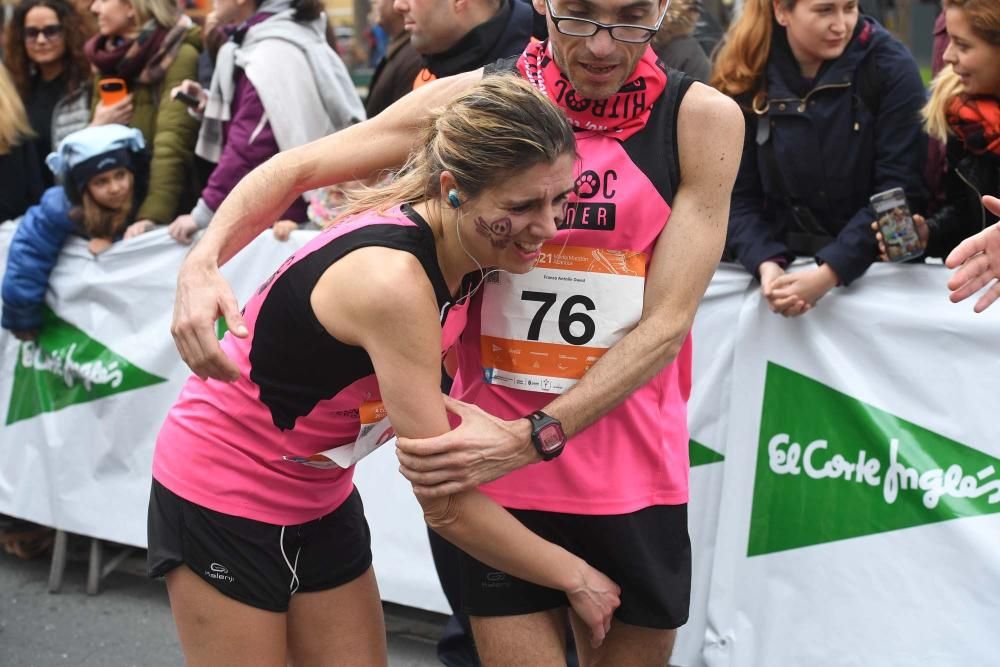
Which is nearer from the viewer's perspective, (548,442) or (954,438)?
(548,442)

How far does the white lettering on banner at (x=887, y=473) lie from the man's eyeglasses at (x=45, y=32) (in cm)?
418

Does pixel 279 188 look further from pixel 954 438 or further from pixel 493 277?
pixel 954 438

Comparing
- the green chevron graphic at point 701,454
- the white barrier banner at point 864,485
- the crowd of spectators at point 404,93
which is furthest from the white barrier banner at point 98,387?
the white barrier banner at point 864,485

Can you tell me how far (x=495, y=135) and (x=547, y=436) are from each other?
59cm

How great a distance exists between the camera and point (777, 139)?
3.80 metres

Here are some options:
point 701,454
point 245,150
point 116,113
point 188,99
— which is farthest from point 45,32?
point 701,454

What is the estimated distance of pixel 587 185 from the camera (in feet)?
8.04

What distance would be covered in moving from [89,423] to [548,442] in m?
3.24

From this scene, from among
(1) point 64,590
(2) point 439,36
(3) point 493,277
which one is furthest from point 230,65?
(3) point 493,277

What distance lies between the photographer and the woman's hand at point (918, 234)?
11.5 ft

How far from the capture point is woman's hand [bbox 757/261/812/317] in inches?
142

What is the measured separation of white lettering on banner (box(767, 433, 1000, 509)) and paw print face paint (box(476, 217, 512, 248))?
1730mm

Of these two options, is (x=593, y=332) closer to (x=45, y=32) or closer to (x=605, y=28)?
(x=605, y=28)

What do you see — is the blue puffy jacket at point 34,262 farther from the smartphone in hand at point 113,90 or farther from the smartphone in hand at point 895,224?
the smartphone in hand at point 895,224
